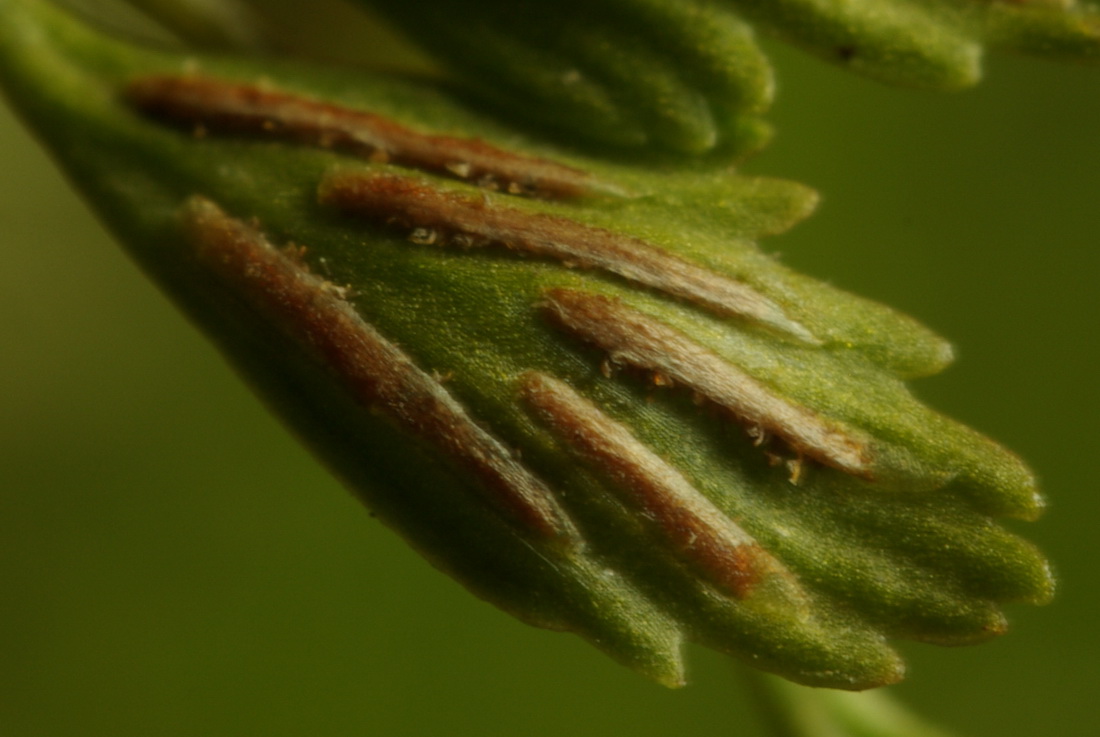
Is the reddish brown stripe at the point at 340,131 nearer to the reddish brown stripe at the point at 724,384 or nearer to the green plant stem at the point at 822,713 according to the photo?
the reddish brown stripe at the point at 724,384

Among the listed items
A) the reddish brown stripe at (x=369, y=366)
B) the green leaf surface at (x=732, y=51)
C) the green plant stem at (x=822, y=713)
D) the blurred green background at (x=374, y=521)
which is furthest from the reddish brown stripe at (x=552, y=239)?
the blurred green background at (x=374, y=521)

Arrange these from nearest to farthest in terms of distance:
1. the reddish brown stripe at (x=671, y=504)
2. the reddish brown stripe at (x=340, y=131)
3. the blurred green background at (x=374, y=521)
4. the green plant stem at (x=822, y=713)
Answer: the reddish brown stripe at (x=671, y=504) < the reddish brown stripe at (x=340, y=131) < the green plant stem at (x=822, y=713) < the blurred green background at (x=374, y=521)

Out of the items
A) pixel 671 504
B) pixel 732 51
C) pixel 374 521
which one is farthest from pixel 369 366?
pixel 374 521

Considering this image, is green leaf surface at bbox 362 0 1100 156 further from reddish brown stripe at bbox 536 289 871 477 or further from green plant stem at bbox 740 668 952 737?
green plant stem at bbox 740 668 952 737

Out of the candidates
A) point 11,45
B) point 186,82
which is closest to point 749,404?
point 186,82

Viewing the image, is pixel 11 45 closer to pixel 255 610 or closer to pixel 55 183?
pixel 55 183

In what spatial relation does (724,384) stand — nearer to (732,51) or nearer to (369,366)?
(369,366)

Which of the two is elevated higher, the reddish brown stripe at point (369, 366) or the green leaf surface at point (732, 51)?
the green leaf surface at point (732, 51)
